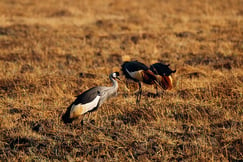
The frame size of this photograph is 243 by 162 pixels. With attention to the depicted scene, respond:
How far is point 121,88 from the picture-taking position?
24.3 ft

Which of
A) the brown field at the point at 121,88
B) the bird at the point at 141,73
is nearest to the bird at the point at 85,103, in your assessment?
the brown field at the point at 121,88

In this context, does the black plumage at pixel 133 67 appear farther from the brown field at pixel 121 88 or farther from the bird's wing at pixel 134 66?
the brown field at pixel 121 88

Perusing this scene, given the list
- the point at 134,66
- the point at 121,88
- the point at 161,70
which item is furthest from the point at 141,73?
the point at 121,88

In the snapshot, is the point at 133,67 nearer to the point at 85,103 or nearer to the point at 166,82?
the point at 166,82

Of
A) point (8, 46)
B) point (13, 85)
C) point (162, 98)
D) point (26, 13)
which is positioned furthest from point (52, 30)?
point (162, 98)

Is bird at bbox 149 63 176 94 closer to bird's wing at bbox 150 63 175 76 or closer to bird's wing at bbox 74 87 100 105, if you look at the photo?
bird's wing at bbox 150 63 175 76

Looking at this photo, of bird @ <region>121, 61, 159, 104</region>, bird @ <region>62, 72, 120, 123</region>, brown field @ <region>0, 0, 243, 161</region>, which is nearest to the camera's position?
brown field @ <region>0, 0, 243, 161</region>

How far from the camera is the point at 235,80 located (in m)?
7.00

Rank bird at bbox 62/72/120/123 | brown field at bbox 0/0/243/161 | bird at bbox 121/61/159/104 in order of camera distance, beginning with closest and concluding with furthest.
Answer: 1. brown field at bbox 0/0/243/161
2. bird at bbox 62/72/120/123
3. bird at bbox 121/61/159/104

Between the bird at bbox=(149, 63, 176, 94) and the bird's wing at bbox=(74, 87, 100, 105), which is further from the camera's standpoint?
the bird at bbox=(149, 63, 176, 94)

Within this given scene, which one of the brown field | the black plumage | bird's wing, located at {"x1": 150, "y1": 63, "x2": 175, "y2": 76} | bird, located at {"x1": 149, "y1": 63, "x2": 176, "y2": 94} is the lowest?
the brown field

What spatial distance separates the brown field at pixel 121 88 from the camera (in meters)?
4.74

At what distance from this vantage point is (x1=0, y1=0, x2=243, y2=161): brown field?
15.5 feet

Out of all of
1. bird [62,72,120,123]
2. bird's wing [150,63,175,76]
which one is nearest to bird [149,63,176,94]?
bird's wing [150,63,175,76]
